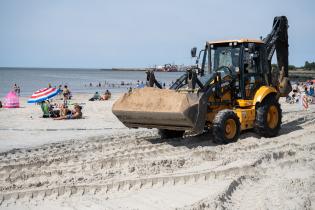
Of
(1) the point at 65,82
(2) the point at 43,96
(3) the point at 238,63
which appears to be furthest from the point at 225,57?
(1) the point at 65,82

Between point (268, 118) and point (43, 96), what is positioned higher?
point (43, 96)

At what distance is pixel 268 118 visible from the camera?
10.9 metres

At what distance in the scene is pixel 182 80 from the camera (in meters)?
10.0

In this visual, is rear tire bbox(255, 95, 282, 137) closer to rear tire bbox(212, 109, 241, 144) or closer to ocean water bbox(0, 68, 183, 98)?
rear tire bbox(212, 109, 241, 144)

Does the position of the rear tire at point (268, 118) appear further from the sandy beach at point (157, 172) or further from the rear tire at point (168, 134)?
the rear tire at point (168, 134)

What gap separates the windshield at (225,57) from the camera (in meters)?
10.4

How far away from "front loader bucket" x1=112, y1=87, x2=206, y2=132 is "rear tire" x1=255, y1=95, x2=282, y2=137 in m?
2.16

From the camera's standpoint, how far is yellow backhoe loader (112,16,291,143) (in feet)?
29.2

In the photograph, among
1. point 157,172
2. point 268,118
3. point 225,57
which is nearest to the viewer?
Result: point 157,172

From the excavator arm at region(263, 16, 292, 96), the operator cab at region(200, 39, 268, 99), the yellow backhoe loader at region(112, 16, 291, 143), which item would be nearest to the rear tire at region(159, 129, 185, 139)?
the yellow backhoe loader at region(112, 16, 291, 143)

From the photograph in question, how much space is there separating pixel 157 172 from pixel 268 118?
4679 mm

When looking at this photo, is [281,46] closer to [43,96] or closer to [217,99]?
[217,99]

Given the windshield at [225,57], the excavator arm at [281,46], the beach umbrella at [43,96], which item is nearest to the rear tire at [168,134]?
the windshield at [225,57]

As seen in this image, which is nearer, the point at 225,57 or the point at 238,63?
the point at 238,63
